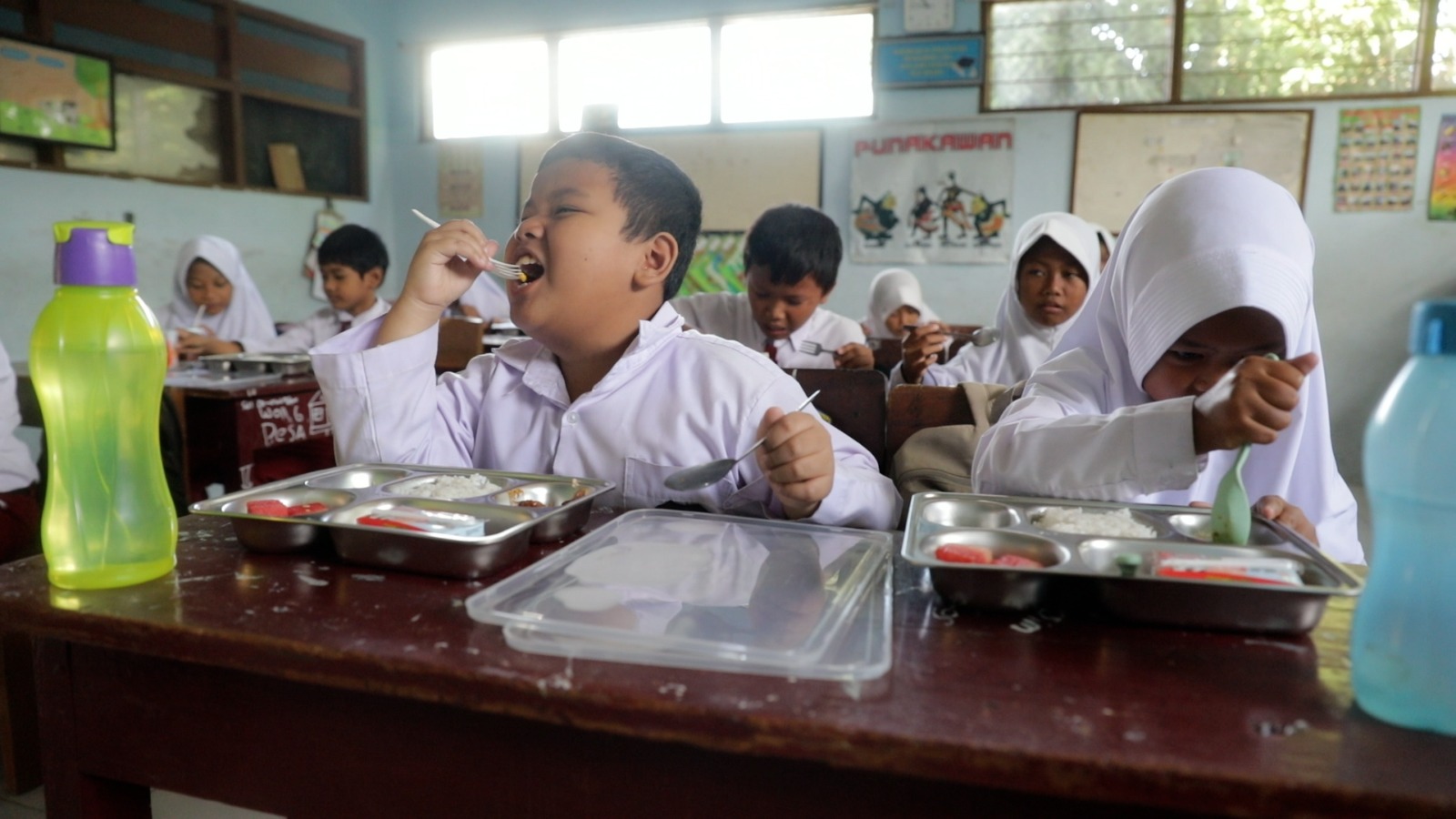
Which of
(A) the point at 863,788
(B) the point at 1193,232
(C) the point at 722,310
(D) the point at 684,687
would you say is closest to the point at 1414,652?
(A) the point at 863,788

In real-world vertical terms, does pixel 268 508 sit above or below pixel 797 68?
below

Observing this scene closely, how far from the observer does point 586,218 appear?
1.29 meters

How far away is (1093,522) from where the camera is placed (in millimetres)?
911

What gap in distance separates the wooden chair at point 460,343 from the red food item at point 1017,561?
2593mm

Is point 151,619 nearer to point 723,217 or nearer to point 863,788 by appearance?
point 863,788

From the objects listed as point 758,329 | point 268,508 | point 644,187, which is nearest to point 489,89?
point 758,329

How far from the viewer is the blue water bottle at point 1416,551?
0.53 meters

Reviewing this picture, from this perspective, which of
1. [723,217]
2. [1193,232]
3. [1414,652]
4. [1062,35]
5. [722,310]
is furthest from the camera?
[723,217]

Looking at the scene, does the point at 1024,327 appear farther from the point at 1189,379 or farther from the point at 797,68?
the point at 797,68

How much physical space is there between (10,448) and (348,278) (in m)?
2.18

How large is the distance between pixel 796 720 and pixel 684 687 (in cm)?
8

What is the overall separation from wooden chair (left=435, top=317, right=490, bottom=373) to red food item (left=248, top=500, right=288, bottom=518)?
87.4 inches

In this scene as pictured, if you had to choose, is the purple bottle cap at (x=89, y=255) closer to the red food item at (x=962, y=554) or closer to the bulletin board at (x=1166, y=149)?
the red food item at (x=962, y=554)

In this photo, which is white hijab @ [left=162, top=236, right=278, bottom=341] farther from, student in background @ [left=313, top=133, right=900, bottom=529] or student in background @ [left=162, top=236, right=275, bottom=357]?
student in background @ [left=313, top=133, right=900, bottom=529]
